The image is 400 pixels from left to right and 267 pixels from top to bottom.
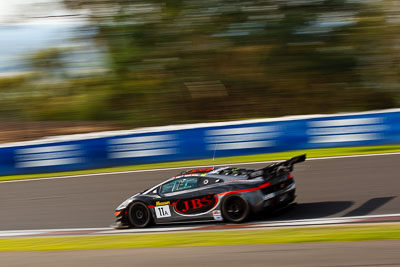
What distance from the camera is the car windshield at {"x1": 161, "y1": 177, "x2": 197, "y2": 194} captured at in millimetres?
8883

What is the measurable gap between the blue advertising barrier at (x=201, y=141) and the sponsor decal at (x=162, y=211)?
494cm

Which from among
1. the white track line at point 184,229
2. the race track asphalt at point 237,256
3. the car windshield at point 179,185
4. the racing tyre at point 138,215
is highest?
the car windshield at point 179,185

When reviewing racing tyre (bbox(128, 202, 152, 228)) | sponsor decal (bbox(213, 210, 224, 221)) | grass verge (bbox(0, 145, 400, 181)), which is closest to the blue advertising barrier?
grass verge (bbox(0, 145, 400, 181))

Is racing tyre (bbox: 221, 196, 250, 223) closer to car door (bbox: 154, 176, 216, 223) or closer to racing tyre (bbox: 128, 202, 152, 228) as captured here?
car door (bbox: 154, 176, 216, 223)

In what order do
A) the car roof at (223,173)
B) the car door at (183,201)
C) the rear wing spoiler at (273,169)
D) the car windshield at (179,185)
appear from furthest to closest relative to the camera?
the car windshield at (179,185)
the car door at (183,201)
the car roof at (223,173)
the rear wing spoiler at (273,169)

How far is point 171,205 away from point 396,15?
16394 millimetres

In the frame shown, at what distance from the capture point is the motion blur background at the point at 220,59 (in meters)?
22.3

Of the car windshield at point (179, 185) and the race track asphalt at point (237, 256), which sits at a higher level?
the car windshield at point (179, 185)

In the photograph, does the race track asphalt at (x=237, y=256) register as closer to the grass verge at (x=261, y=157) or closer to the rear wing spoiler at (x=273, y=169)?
the rear wing spoiler at (x=273, y=169)

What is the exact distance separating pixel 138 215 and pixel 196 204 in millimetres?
1246

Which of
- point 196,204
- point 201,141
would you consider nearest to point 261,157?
point 201,141

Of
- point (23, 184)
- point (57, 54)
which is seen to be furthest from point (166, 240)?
point (57, 54)

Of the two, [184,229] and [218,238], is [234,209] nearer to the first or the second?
[184,229]

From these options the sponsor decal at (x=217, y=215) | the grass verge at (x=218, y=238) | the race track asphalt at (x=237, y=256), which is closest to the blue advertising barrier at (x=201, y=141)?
the sponsor decal at (x=217, y=215)
